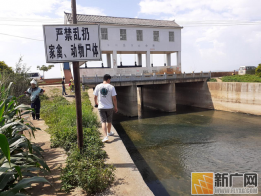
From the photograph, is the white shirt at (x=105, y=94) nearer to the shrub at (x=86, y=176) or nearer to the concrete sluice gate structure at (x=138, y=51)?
the shrub at (x=86, y=176)

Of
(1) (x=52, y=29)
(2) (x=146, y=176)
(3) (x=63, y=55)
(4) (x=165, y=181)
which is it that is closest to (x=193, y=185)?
(4) (x=165, y=181)

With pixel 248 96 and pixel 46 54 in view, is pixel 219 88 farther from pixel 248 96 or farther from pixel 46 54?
pixel 46 54

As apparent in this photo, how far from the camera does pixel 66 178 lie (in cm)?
336

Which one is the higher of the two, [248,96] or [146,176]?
[248,96]

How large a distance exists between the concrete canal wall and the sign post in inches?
726

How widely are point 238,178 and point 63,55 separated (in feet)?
23.4

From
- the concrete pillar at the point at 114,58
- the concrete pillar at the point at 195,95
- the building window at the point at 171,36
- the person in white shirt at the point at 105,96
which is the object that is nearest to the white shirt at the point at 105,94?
the person in white shirt at the point at 105,96

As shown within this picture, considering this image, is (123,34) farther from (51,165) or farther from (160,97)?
(51,165)

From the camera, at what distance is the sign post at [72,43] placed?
3943mm

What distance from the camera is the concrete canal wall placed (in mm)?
17750

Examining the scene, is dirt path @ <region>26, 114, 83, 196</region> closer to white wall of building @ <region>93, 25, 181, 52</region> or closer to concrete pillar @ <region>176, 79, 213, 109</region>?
white wall of building @ <region>93, 25, 181, 52</region>

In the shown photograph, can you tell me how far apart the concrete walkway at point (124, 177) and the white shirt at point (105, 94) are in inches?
48.6

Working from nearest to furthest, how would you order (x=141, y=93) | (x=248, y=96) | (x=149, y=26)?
(x=248, y=96), (x=149, y=26), (x=141, y=93)

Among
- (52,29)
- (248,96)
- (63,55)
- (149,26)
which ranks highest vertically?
(149,26)
